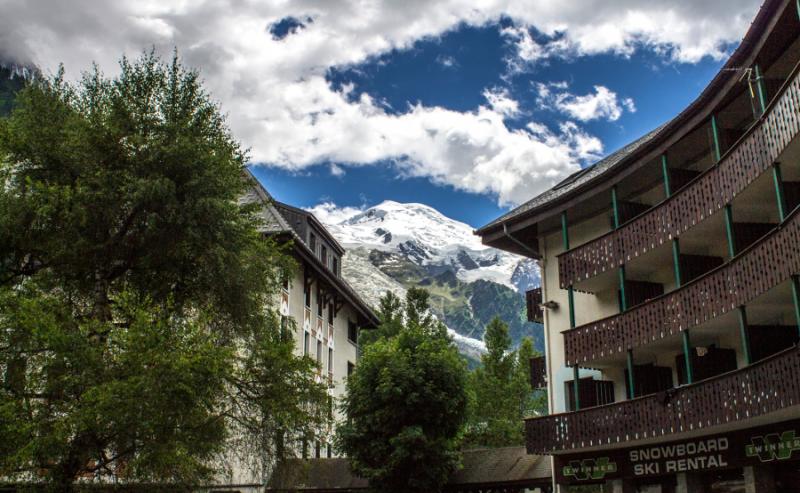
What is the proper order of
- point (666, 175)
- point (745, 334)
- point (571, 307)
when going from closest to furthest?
point (745, 334) < point (666, 175) < point (571, 307)

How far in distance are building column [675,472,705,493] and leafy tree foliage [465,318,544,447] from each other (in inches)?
1179

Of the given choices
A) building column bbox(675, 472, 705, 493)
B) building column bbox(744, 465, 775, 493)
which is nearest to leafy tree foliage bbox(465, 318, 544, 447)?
building column bbox(675, 472, 705, 493)

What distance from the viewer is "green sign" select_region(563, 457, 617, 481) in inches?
1053

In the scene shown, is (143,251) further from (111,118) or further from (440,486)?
(440,486)

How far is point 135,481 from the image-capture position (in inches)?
782

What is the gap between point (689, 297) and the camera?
76.7 feet

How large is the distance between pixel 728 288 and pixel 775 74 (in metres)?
5.32

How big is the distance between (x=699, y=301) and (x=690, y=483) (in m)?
5.25

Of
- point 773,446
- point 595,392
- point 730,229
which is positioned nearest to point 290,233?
point 595,392

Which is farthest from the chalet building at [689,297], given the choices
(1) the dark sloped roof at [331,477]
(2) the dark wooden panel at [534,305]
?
(1) the dark sloped roof at [331,477]

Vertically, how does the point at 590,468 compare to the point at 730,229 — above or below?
below

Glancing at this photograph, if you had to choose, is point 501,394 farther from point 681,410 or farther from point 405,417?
point 681,410

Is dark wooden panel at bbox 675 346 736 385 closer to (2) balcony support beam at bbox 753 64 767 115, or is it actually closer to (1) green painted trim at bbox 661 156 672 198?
(1) green painted trim at bbox 661 156 672 198

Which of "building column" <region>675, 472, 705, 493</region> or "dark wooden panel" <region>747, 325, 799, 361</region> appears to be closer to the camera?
"dark wooden panel" <region>747, 325, 799, 361</region>
